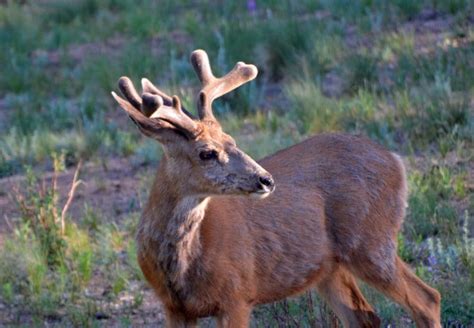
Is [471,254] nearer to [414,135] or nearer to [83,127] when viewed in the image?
[414,135]

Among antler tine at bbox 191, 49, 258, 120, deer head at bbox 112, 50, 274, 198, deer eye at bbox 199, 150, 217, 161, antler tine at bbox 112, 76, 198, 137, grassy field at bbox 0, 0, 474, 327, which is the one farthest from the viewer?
grassy field at bbox 0, 0, 474, 327

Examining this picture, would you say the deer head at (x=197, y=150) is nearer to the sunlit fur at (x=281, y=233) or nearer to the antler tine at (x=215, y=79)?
the sunlit fur at (x=281, y=233)

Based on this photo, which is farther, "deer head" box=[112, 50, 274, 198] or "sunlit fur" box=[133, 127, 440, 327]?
"sunlit fur" box=[133, 127, 440, 327]

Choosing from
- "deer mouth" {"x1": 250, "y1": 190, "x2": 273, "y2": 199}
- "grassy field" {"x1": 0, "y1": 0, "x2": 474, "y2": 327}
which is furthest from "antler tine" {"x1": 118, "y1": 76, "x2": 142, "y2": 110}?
"grassy field" {"x1": 0, "y1": 0, "x2": 474, "y2": 327}

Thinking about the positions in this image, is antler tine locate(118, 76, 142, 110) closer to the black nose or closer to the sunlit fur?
the sunlit fur

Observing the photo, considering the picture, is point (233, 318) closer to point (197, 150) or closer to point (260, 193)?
point (260, 193)

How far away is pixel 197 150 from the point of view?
20.9 feet

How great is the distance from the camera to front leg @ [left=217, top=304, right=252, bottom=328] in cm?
651

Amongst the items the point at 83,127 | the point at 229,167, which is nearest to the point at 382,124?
the point at 83,127

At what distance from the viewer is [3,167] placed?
11539 mm

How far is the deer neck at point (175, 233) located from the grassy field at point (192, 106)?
38.8 inches

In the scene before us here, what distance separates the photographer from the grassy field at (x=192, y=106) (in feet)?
28.2

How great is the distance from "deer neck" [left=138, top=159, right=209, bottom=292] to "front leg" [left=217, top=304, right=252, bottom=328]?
28cm

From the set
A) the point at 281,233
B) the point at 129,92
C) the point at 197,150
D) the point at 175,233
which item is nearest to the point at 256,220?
the point at 281,233
